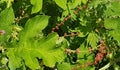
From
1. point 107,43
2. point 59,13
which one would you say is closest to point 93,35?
point 107,43

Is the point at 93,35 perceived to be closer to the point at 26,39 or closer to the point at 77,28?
the point at 77,28

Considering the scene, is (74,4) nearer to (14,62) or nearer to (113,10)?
(113,10)

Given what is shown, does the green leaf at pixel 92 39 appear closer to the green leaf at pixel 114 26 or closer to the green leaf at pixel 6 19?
the green leaf at pixel 114 26

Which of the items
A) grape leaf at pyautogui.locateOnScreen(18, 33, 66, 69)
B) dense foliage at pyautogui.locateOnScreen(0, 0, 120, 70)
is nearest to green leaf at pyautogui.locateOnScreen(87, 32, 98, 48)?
dense foliage at pyautogui.locateOnScreen(0, 0, 120, 70)

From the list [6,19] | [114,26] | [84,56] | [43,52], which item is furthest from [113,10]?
[6,19]

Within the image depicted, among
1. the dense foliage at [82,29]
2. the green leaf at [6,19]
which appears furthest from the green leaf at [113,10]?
the green leaf at [6,19]
